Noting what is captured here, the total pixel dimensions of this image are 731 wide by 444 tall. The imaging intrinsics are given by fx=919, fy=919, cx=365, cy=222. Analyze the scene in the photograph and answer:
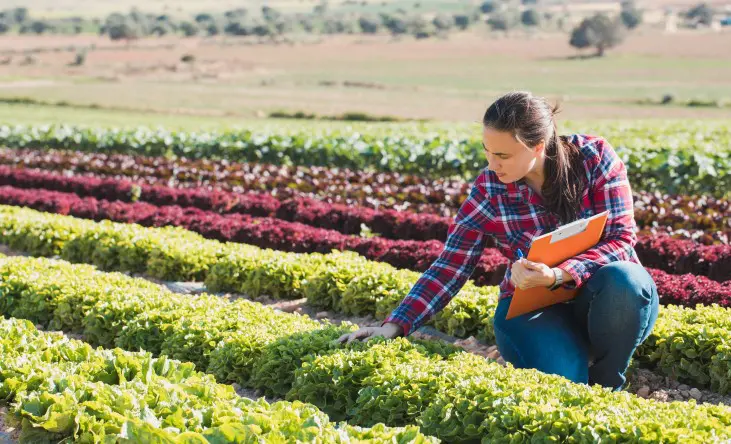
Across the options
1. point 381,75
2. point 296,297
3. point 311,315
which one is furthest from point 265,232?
point 381,75

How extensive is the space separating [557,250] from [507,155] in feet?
1.81

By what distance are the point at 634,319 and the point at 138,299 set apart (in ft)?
11.6

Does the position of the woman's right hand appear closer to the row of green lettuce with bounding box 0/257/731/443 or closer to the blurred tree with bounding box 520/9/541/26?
the row of green lettuce with bounding box 0/257/731/443

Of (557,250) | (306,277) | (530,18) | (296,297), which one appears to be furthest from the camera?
(530,18)

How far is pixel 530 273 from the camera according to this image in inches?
180

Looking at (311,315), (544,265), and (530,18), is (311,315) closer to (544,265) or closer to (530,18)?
(544,265)

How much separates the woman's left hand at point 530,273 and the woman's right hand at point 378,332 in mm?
837

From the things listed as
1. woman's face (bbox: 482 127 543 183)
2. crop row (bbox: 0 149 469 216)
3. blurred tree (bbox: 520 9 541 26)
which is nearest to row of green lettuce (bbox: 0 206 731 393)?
woman's face (bbox: 482 127 543 183)

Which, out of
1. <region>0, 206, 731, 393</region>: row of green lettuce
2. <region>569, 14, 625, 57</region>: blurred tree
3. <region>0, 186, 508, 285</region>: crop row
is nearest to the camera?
<region>0, 206, 731, 393</region>: row of green lettuce

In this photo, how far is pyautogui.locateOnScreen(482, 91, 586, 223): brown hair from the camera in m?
4.58

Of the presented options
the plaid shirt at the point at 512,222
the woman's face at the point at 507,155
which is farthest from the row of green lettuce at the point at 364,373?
the woman's face at the point at 507,155

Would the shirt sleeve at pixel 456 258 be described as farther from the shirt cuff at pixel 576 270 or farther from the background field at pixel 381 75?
the background field at pixel 381 75

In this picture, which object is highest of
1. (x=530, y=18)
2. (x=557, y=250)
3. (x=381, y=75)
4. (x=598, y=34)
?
(x=557, y=250)

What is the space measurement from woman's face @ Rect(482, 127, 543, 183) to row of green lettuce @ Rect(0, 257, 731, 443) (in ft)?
3.26
